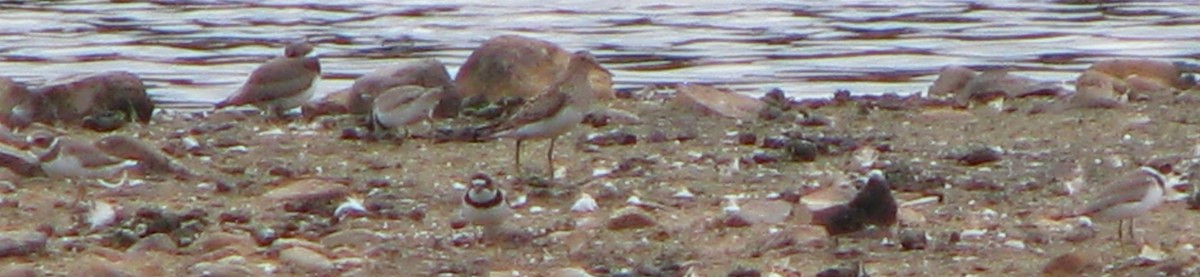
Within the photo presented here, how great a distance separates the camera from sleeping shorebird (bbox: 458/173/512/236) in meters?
8.91

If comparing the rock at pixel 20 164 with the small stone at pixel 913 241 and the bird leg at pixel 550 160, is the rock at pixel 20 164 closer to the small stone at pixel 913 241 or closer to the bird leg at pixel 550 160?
the bird leg at pixel 550 160

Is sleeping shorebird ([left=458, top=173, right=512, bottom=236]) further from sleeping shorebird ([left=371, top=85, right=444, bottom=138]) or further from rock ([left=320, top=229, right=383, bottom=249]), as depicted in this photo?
sleeping shorebird ([left=371, top=85, right=444, bottom=138])

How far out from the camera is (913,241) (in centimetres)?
856

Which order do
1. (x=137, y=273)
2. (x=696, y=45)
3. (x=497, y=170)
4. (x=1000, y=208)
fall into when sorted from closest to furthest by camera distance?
(x=137, y=273) → (x=1000, y=208) → (x=497, y=170) → (x=696, y=45)

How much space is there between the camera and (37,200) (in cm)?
993

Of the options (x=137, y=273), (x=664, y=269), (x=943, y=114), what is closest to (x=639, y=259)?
(x=664, y=269)

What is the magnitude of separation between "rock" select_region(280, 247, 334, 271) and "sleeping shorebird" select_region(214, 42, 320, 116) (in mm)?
4737

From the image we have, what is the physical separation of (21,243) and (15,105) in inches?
182

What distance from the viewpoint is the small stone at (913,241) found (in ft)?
28.0

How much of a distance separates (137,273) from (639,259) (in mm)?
1755

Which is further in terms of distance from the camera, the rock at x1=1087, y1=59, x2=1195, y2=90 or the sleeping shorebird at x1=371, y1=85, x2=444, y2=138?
the rock at x1=1087, y1=59, x2=1195, y2=90

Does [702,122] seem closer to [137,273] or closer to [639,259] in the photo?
[639,259]

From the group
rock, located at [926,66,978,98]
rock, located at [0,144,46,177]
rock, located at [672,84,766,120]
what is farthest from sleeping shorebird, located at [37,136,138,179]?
rock, located at [926,66,978,98]

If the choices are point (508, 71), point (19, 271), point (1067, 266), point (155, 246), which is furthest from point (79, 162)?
point (1067, 266)
